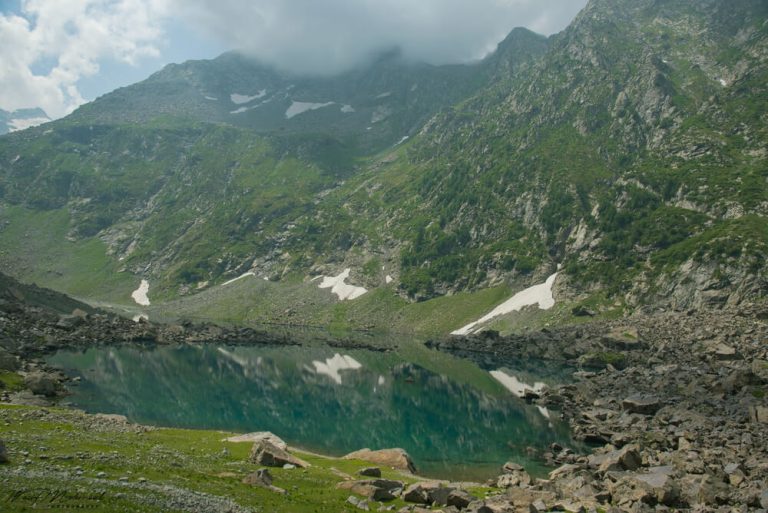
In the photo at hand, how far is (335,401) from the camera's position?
245 ft

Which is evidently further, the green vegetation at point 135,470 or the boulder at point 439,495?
the boulder at point 439,495

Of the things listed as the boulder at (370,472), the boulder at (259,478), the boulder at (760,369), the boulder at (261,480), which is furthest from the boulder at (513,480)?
the boulder at (760,369)

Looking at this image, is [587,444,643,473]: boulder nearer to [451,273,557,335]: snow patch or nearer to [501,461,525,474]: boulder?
[501,461,525,474]: boulder

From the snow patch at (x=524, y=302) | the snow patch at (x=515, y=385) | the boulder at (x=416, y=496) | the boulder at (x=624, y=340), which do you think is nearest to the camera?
the boulder at (x=416, y=496)

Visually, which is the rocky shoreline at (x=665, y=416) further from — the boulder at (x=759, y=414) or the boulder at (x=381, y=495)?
the boulder at (x=381, y=495)

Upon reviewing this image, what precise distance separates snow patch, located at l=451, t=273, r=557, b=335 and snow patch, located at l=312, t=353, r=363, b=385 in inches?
2644

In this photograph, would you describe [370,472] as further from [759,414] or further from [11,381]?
[759,414]

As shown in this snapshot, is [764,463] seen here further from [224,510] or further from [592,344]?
[592,344]

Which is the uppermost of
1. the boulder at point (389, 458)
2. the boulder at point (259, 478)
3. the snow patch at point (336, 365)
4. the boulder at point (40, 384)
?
the boulder at point (40, 384)

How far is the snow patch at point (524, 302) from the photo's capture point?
584 feet

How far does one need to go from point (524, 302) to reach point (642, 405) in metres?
123

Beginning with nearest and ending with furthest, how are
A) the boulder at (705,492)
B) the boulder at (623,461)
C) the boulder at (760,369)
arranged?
the boulder at (705,492) < the boulder at (623,461) < the boulder at (760,369)

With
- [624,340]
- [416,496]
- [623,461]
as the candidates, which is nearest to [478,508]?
[416,496]

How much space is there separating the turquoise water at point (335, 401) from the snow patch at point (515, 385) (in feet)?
5.69
